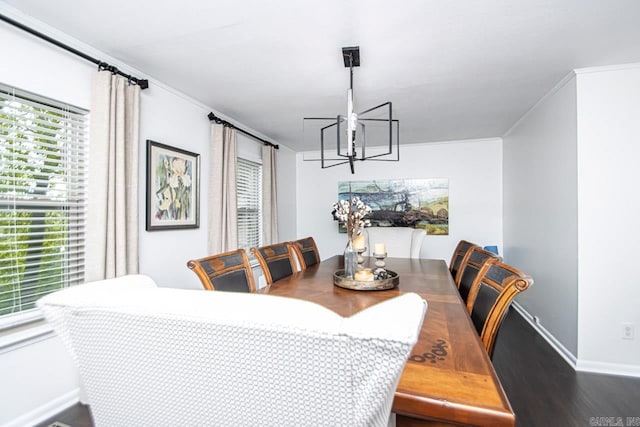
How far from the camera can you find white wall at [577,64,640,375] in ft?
7.47

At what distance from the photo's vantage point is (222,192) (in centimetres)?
319

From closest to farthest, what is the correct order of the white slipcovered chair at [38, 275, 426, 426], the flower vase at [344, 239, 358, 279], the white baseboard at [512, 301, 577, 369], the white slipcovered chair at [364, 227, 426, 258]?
the white slipcovered chair at [38, 275, 426, 426]
the flower vase at [344, 239, 358, 279]
the white baseboard at [512, 301, 577, 369]
the white slipcovered chair at [364, 227, 426, 258]

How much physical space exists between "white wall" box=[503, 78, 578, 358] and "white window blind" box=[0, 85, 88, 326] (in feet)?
12.2

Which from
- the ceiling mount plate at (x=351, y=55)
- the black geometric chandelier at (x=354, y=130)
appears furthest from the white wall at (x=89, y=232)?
the ceiling mount plate at (x=351, y=55)

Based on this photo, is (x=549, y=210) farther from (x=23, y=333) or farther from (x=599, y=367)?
(x=23, y=333)

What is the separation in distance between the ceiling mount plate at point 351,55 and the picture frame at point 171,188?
1.68 meters

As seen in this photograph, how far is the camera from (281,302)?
0.48 meters

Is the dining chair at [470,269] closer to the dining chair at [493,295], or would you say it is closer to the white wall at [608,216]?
the dining chair at [493,295]

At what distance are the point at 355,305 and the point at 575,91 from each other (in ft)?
8.39

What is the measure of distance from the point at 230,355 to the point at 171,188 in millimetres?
2541

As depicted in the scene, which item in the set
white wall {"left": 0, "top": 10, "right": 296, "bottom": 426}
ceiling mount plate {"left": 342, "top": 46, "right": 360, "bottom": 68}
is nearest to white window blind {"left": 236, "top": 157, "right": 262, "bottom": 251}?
white wall {"left": 0, "top": 10, "right": 296, "bottom": 426}

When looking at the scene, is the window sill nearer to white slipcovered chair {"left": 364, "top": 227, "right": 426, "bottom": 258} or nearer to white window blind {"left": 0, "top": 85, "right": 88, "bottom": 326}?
white window blind {"left": 0, "top": 85, "right": 88, "bottom": 326}

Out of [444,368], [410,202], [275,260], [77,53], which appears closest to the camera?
[444,368]

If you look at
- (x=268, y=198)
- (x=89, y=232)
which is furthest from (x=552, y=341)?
(x=89, y=232)
